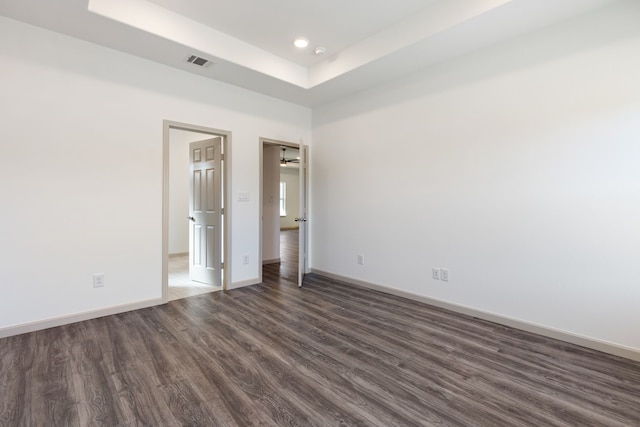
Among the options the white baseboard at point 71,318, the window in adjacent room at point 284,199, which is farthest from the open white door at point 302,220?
the window in adjacent room at point 284,199

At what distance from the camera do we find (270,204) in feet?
20.3

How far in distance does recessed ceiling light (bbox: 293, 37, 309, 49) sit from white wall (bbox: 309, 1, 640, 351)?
1.19 metres

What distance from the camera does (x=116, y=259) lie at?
3.31 m

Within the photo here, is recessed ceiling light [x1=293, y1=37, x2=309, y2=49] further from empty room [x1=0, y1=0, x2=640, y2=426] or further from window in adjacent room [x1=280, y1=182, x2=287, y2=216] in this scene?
window in adjacent room [x1=280, y1=182, x2=287, y2=216]

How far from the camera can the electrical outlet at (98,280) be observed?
10.4 feet

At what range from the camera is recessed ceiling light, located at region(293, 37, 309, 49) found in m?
3.51

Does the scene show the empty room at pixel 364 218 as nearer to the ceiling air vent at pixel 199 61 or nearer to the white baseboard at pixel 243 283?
the ceiling air vent at pixel 199 61

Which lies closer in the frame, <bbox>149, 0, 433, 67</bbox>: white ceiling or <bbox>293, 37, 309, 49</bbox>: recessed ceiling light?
<bbox>149, 0, 433, 67</bbox>: white ceiling

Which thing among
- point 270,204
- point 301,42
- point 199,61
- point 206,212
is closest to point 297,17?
point 301,42

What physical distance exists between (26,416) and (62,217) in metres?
1.91

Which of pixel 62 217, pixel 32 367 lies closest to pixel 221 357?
pixel 32 367

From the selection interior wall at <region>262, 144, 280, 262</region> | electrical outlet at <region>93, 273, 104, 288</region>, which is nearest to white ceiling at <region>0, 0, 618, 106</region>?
interior wall at <region>262, 144, 280, 262</region>

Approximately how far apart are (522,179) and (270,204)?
441cm

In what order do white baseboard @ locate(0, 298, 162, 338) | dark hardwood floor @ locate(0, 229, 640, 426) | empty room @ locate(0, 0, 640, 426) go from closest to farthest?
dark hardwood floor @ locate(0, 229, 640, 426) < empty room @ locate(0, 0, 640, 426) < white baseboard @ locate(0, 298, 162, 338)
